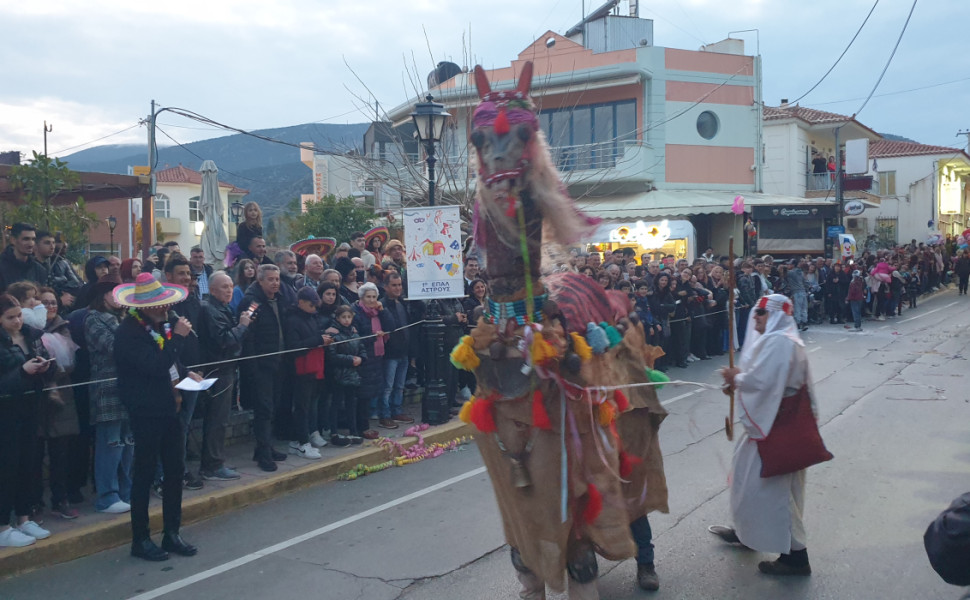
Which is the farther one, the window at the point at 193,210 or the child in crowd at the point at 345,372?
the window at the point at 193,210

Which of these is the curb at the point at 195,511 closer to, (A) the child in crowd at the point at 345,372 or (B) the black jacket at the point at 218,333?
(A) the child in crowd at the point at 345,372

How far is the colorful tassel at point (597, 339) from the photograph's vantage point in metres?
4.12

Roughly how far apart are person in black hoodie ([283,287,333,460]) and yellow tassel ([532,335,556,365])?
462 centimetres

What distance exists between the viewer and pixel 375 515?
21.5 ft

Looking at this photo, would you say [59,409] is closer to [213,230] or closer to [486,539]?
[486,539]

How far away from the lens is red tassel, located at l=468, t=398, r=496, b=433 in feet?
13.6

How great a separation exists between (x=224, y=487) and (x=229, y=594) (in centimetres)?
217

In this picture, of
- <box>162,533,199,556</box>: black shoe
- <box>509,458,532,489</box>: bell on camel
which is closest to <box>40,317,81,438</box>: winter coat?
<box>162,533,199,556</box>: black shoe

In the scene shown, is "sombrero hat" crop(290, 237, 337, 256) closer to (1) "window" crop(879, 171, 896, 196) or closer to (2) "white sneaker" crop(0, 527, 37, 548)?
(2) "white sneaker" crop(0, 527, 37, 548)

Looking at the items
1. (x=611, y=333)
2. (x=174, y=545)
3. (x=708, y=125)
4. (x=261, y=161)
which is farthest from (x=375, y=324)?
(x=261, y=161)

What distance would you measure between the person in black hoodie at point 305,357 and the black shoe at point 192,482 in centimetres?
121

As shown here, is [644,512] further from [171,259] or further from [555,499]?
[171,259]

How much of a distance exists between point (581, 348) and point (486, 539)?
2.41 metres

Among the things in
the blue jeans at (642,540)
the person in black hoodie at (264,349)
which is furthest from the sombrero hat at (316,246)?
the blue jeans at (642,540)
